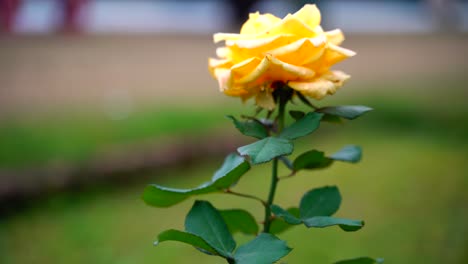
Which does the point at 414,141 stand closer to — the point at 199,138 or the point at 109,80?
the point at 199,138

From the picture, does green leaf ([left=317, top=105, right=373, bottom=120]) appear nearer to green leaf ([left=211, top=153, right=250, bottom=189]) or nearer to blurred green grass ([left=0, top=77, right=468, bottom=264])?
green leaf ([left=211, top=153, right=250, bottom=189])

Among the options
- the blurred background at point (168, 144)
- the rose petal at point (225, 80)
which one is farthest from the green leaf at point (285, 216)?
the blurred background at point (168, 144)

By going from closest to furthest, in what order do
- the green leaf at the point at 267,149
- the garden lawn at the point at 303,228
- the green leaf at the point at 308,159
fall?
1. the green leaf at the point at 267,149
2. the green leaf at the point at 308,159
3. the garden lawn at the point at 303,228

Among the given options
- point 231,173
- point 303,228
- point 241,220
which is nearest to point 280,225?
point 241,220

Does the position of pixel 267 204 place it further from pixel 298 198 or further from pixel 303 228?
pixel 298 198

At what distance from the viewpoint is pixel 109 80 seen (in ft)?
10.8

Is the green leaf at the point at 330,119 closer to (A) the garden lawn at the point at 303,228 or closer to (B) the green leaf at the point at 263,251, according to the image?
(B) the green leaf at the point at 263,251

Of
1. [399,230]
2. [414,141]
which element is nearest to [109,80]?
[414,141]

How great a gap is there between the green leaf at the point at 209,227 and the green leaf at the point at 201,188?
0.05ft

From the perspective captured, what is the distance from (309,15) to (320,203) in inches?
6.5

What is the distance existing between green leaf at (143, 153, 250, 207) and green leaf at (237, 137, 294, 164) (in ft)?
0.06

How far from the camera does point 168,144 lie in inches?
82.4

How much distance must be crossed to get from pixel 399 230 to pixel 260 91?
1.11 metres

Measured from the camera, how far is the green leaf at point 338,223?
43 cm
